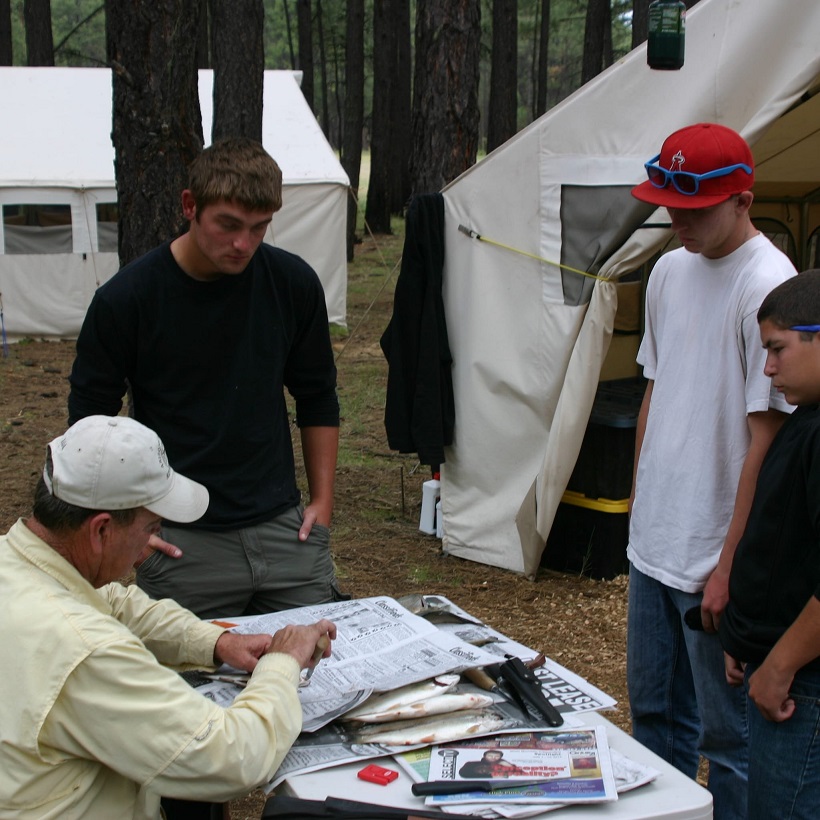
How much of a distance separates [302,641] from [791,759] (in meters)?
1.04

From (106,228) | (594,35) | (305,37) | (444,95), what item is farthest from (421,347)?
(305,37)

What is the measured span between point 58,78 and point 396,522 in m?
10.2

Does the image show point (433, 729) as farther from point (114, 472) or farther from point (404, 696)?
point (114, 472)

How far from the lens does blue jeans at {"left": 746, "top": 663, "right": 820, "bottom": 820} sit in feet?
6.79

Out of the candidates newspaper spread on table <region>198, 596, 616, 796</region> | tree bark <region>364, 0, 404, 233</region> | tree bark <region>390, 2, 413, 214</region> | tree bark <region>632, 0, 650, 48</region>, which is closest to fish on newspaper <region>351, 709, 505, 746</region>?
newspaper spread on table <region>198, 596, 616, 796</region>

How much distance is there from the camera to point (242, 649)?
7.25 ft

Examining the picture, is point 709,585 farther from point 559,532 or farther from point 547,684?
point 559,532

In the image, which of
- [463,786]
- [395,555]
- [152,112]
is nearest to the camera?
[463,786]

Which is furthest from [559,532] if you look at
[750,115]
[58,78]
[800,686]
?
[58,78]

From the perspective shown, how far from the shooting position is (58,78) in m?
13.7

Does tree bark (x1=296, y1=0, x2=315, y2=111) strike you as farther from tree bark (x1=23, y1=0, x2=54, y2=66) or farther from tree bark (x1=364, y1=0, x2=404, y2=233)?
tree bark (x1=23, y1=0, x2=54, y2=66)

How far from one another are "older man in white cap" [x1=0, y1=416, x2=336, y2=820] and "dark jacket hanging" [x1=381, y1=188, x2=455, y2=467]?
3256 mm

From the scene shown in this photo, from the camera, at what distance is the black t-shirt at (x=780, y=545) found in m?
2.06

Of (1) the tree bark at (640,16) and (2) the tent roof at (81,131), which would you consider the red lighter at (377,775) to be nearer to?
(2) the tent roof at (81,131)
